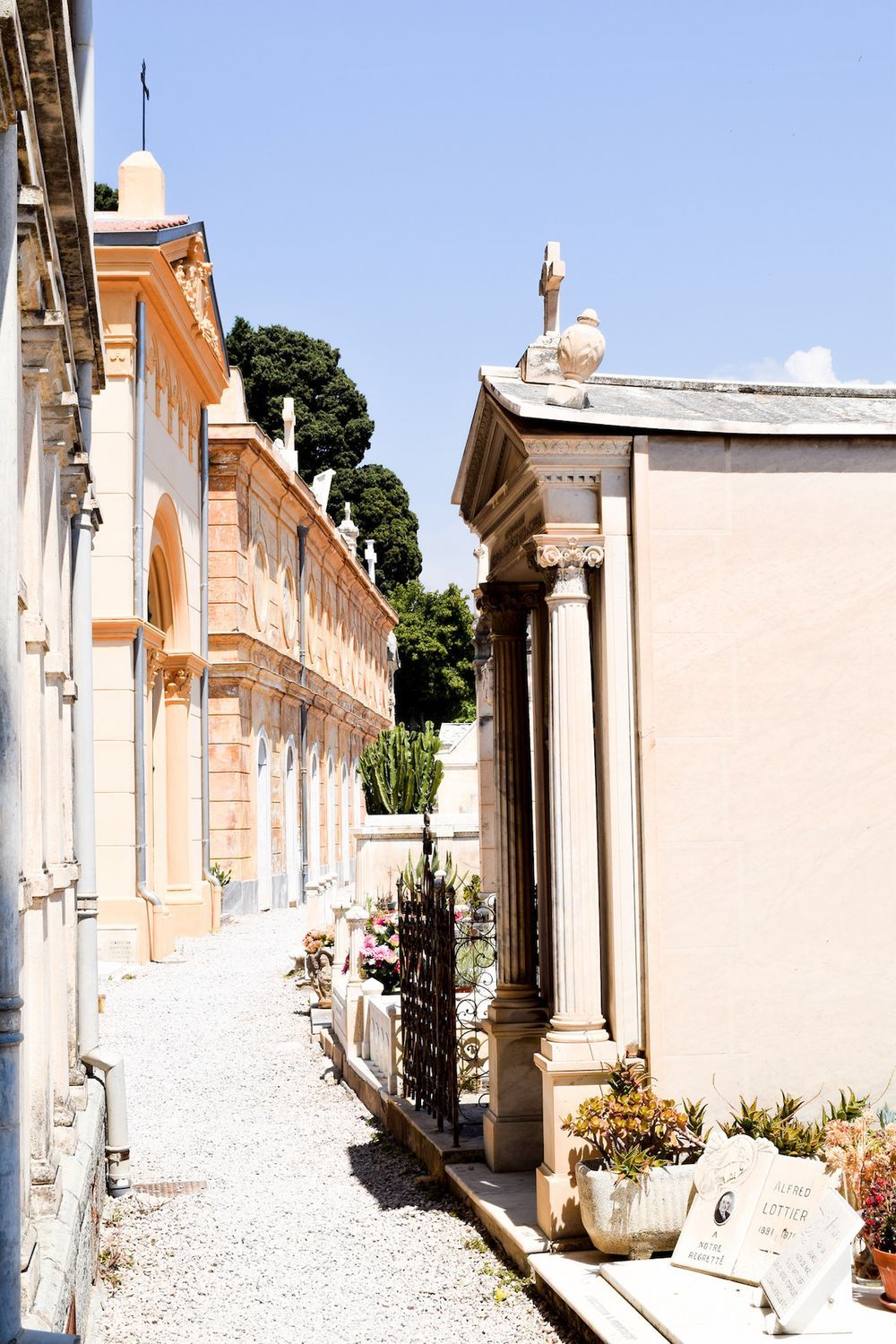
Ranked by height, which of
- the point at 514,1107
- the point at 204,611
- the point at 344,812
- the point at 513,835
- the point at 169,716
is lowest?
the point at 514,1107

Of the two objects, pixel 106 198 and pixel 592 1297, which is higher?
pixel 106 198

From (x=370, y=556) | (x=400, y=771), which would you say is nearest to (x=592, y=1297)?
(x=400, y=771)

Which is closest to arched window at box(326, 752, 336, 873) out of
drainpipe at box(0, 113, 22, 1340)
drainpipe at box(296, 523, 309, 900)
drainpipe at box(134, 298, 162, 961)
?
drainpipe at box(296, 523, 309, 900)

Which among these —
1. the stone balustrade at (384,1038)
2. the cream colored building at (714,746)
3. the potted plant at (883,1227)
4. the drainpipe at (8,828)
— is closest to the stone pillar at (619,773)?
the cream colored building at (714,746)

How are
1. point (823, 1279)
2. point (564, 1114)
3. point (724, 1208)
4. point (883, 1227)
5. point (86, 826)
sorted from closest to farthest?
point (823, 1279) < point (883, 1227) < point (724, 1208) < point (564, 1114) < point (86, 826)

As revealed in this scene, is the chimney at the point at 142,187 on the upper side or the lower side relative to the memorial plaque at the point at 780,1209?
upper

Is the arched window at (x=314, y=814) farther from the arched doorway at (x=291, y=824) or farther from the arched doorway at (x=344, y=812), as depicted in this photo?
the arched doorway at (x=344, y=812)

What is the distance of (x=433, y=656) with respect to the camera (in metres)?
62.2

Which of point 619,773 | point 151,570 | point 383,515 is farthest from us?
point 383,515

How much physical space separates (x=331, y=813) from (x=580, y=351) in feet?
107

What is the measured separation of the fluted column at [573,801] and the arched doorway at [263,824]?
21608mm

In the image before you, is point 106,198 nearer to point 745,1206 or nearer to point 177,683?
point 177,683

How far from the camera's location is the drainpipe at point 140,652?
19.0 m

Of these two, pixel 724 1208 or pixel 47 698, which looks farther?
pixel 47 698
